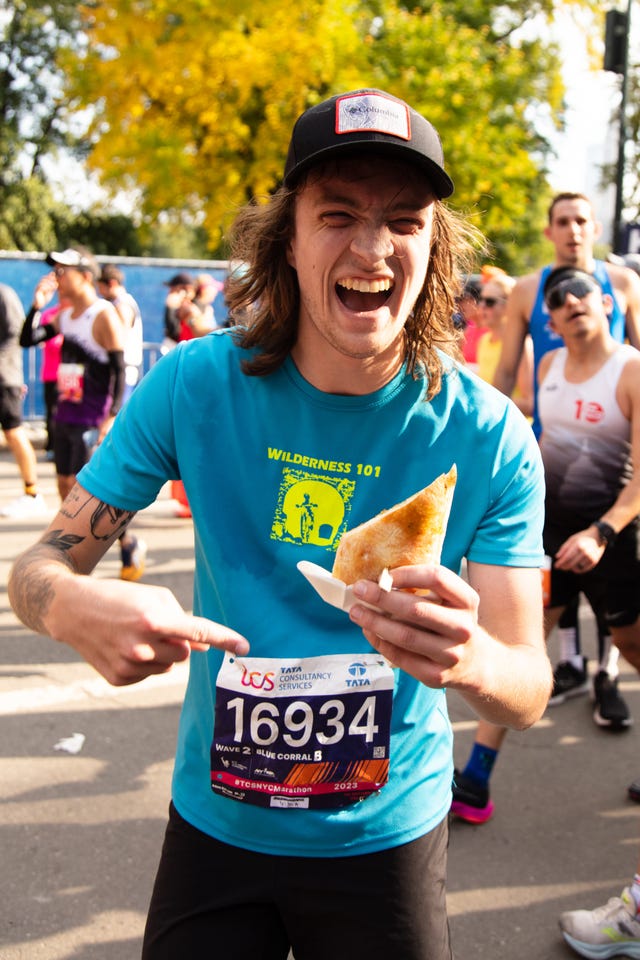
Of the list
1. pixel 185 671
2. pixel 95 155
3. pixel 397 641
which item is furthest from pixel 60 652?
pixel 95 155

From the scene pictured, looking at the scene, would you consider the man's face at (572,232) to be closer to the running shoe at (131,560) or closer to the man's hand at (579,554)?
the man's hand at (579,554)

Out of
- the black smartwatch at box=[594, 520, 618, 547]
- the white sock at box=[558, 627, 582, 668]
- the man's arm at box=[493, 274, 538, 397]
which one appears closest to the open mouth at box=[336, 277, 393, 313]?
the black smartwatch at box=[594, 520, 618, 547]

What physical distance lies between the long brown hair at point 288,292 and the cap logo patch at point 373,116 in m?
0.18

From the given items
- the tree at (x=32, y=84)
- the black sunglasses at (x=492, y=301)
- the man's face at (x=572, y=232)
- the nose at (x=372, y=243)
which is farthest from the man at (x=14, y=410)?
the tree at (x=32, y=84)

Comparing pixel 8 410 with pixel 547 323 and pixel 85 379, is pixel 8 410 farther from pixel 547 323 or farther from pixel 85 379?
pixel 547 323

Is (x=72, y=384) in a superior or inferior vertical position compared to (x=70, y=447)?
superior

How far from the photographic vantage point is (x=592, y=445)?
419 centimetres

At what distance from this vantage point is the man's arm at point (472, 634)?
138cm

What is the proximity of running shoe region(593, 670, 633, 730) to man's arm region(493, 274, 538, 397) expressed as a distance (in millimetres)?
1602

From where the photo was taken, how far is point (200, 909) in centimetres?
181

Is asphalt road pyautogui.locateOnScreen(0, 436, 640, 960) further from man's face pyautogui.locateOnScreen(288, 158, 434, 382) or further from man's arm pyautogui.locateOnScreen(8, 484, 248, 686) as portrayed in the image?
man's face pyautogui.locateOnScreen(288, 158, 434, 382)

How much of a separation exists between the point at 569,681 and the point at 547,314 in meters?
2.00

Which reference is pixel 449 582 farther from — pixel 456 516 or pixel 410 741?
pixel 410 741

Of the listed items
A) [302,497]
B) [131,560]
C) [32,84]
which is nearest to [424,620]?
[302,497]
